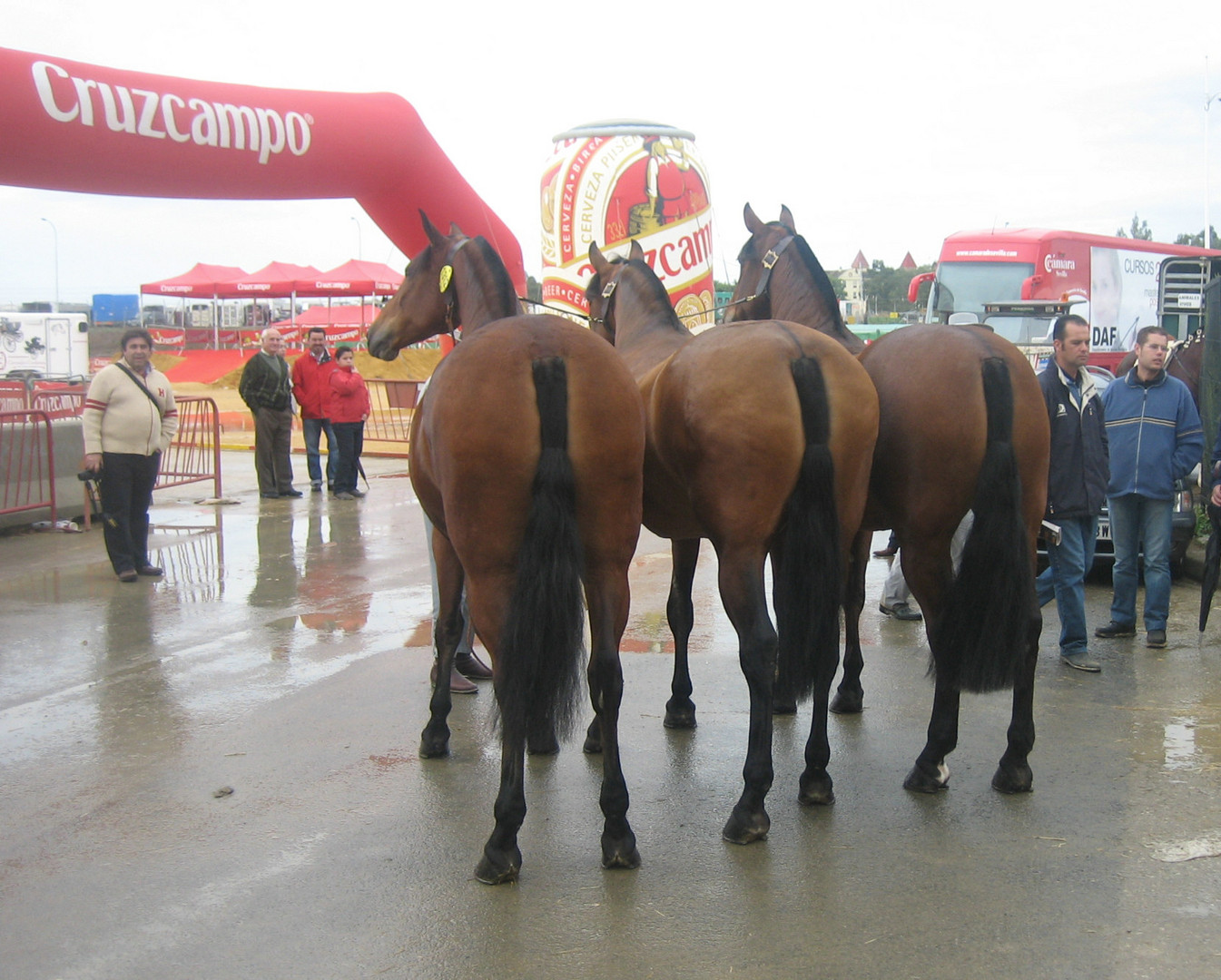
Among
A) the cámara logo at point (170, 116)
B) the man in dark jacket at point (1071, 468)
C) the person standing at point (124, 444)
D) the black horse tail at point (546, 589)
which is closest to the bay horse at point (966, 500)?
the black horse tail at point (546, 589)

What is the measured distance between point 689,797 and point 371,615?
3.65 metres

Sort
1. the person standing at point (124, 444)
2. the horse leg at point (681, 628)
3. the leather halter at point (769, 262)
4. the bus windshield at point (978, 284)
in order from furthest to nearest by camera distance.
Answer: the bus windshield at point (978, 284) < the person standing at point (124, 444) < the leather halter at point (769, 262) < the horse leg at point (681, 628)

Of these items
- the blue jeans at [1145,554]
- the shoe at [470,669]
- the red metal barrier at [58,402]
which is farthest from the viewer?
the red metal barrier at [58,402]

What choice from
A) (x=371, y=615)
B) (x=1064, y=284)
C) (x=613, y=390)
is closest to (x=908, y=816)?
(x=613, y=390)

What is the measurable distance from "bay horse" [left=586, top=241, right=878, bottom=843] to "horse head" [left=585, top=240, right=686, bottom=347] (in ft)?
3.92

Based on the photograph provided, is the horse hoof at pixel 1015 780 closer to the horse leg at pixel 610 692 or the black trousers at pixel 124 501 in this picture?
the horse leg at pixel 610 692

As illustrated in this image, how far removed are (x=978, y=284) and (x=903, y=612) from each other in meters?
13.9

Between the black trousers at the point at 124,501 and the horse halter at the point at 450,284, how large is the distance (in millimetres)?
4504

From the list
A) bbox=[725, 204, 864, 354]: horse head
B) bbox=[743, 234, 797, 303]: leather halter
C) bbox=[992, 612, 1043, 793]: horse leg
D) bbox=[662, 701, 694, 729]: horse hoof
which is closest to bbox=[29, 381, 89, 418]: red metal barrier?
bbox=[725, 204, 864, 354]: horse head

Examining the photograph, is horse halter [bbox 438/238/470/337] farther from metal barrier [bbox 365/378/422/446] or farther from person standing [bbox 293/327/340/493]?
metal barrier [bbox 365/378/422/446]

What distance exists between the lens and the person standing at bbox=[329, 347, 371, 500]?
12.7 m

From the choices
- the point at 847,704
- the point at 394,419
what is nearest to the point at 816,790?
the point at 847,704

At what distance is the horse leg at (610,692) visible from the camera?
11.8 feet

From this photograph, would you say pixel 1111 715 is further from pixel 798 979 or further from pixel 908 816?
pixel 798 979
